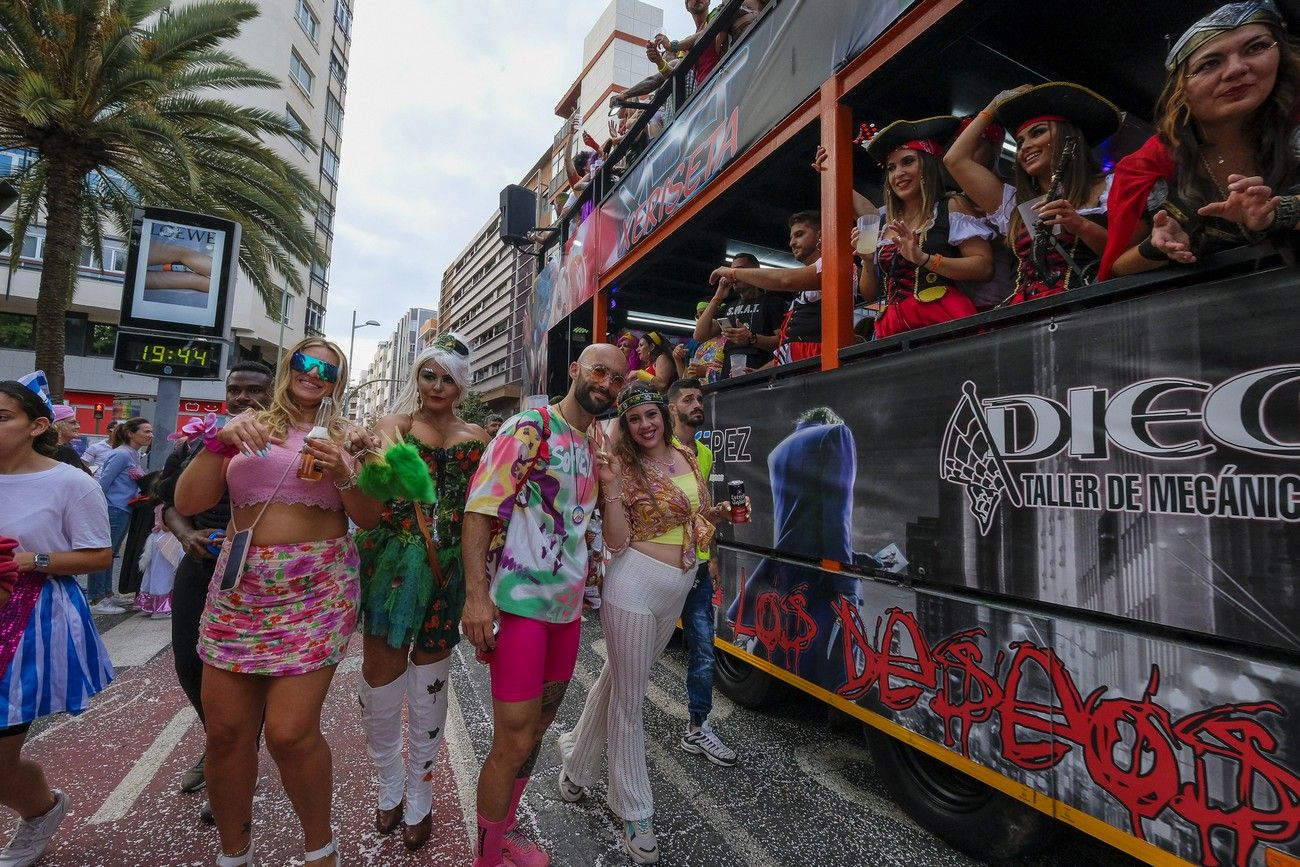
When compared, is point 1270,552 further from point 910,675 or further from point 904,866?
point 904,866

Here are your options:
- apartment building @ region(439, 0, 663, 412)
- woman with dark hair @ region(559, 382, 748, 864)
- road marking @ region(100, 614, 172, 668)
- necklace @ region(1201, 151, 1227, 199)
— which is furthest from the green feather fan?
apartment building @ region(439, 0, 663, 412)

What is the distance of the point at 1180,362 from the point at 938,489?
0.93 metres

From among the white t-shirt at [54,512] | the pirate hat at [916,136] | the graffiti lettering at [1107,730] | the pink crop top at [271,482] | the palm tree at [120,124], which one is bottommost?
the graffiti lettering at [1107,730]

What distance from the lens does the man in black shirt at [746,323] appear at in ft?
15.4

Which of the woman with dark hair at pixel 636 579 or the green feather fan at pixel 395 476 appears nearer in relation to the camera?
the green feather fan at pixel 395 476

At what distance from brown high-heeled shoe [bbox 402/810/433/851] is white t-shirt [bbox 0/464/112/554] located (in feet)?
5.22

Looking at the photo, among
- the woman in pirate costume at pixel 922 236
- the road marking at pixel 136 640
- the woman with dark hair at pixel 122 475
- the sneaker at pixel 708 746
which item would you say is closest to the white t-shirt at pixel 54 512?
the sneaker at pixel 708 746

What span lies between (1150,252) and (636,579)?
207cm

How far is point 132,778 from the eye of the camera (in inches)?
118

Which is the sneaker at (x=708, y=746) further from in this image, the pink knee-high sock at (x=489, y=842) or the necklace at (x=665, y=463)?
the necklace at (x=665, y=463)

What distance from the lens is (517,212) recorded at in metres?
8.60

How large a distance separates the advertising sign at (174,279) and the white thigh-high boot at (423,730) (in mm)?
5761

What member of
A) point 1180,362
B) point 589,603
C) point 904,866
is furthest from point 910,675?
point 589,603

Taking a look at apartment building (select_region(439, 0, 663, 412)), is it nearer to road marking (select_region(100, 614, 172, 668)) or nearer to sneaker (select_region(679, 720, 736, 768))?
road marking (select_region(100, 614, 172, 668))
